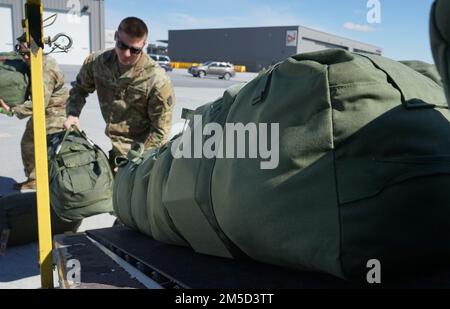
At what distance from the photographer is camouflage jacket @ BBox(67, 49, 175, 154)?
111 inches

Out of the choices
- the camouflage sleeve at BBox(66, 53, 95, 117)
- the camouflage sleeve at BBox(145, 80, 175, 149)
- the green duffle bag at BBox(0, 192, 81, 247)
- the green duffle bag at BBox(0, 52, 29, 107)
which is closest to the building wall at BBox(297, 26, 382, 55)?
the green duffle bag at BBox(0, 52, 29, 107)

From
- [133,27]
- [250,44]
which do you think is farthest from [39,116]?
[250,44]

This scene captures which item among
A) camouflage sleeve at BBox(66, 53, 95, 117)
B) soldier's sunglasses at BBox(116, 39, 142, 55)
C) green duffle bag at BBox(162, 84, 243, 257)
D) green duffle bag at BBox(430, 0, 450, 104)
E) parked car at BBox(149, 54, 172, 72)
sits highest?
parked car at BBox(149, 54, 172, 72)

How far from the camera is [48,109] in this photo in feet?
13.0

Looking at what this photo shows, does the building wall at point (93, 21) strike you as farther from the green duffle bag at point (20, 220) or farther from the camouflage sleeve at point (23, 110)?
the green duffle bag at point (20, 220)

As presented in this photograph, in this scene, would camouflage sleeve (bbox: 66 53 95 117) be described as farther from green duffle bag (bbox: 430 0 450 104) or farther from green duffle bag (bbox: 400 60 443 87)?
green duffle bag (bbox: 430 0 450 104)

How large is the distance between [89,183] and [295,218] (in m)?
1.63

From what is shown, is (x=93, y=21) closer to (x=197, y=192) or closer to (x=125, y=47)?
(x=125, y=47)

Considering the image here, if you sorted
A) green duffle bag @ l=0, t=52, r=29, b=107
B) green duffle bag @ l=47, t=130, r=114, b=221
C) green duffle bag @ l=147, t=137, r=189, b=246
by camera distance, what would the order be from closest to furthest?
1. green duffle bag @ l=147, t=137, r=189, b=246
2. green duffle bag @ l=47, t=130, r=114, b=221
3. green duffle bag @ l=0, t=52, r=29, b=107

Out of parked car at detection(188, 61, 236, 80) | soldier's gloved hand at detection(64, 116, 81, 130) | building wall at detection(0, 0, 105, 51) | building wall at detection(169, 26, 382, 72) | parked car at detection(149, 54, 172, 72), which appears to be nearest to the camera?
soldier's gloved hand at detection(64, 116, 81, 130)

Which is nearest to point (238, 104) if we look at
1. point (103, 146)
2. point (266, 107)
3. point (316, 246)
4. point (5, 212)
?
point (266, 107)

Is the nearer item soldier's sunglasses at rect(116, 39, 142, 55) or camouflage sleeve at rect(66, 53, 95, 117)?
soldier's sunglasses at rect(116, 39, 142, 55)

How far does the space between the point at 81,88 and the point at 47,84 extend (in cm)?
82
